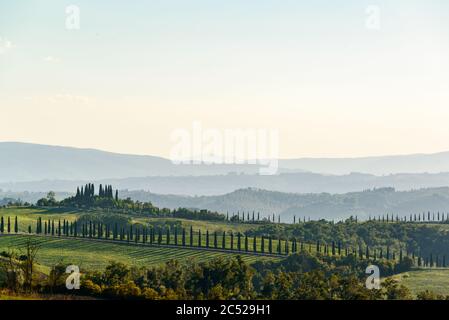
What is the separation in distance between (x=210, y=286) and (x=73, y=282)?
34.3 meters

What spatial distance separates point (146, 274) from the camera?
14188cm

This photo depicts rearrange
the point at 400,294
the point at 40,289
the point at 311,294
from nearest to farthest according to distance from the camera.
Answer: the point at 40,289 → the point at 311,294 → the point at 400,294
